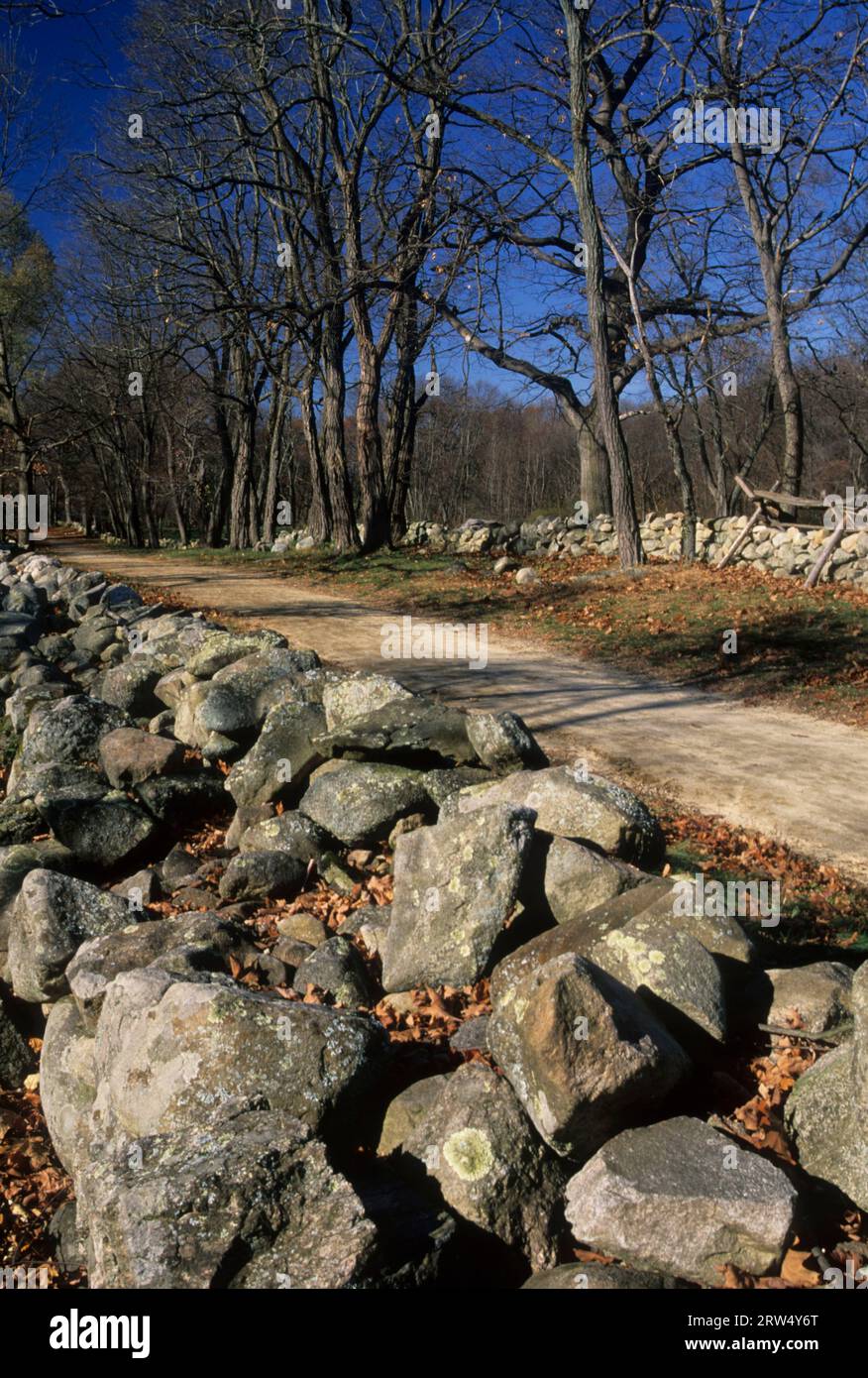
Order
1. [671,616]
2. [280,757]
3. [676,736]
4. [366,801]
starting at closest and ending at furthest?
[366,801] < [280,757] < [676,736] < [671,616]

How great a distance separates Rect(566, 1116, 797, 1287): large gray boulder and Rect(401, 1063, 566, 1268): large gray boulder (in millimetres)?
141

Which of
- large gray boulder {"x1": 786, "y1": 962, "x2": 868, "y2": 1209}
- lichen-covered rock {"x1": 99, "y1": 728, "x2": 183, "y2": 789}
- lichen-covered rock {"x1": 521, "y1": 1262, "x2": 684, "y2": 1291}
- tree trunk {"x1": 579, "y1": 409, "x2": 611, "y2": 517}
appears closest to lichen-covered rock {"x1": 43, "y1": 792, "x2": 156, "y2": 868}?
lichen-covered rock {"x1": 99, "y1": 728, "x2": 183, "y2": 789}

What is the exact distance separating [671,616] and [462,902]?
9550 mm

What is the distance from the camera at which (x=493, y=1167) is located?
11.8ft

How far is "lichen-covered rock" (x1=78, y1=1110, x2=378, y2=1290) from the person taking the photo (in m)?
3.05

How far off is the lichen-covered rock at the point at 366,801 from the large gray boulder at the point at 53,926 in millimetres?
1395

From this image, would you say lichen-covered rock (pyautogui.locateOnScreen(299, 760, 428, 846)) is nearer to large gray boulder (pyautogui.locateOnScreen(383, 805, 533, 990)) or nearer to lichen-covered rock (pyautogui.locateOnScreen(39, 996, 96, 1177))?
large gray boulder (pyautogui.locateOnScreen(383, 805, 533, 990))

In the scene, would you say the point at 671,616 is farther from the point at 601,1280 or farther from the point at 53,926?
the point at 601,1280

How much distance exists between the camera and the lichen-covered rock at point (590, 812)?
5355mm

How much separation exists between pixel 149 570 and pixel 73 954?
1691 cm

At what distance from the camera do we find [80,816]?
7523mm

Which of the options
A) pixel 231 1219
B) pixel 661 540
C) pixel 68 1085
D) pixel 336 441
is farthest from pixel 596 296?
pixel 231 1219

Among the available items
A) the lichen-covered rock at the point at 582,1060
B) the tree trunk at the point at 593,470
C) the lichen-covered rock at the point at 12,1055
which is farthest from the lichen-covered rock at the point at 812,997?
the tree trunk at the point at 593,470

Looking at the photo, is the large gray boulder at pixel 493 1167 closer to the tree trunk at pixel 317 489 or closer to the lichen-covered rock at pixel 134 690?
the lichen-covered rock at pixel 134 690
